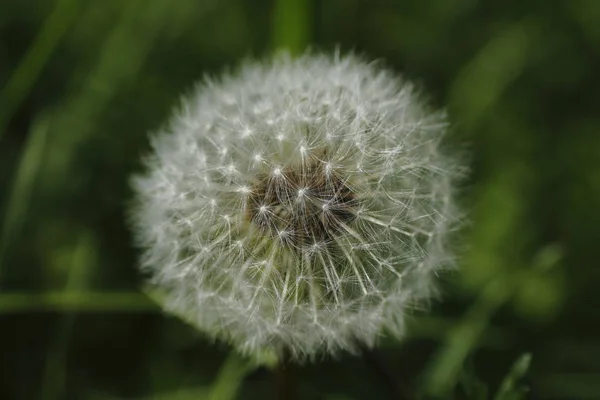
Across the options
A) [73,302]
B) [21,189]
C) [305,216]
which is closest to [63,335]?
[73,302]

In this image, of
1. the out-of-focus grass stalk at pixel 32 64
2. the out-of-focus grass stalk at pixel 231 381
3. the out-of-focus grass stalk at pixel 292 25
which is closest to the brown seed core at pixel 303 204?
the out-of-focus grass stalk at pixel 231 381

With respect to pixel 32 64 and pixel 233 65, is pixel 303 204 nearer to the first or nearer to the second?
pixel 32 64

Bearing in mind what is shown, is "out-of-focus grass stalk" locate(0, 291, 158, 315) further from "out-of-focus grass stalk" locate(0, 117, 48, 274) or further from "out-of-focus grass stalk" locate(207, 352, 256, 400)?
"out-of-focus grass stalk" locate(207, 352, 256, 400)

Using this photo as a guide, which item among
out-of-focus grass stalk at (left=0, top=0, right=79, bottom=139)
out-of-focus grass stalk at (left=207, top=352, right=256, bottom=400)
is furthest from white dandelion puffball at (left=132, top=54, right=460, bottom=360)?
out-of-focus grass stalk at (left=0, top=0, right=79, bottom=139)

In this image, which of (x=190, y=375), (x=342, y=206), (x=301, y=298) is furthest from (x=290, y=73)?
(x=190, y=375)

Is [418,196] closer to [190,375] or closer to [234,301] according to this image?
[234,301]

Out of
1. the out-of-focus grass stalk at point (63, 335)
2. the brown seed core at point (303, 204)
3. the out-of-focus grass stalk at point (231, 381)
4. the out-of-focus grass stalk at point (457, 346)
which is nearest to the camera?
the brown seed core at point (303, 204)

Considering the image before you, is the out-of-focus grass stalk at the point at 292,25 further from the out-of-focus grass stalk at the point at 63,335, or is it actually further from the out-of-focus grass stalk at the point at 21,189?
the out-of-focus grass stalk at the point at 63,335
